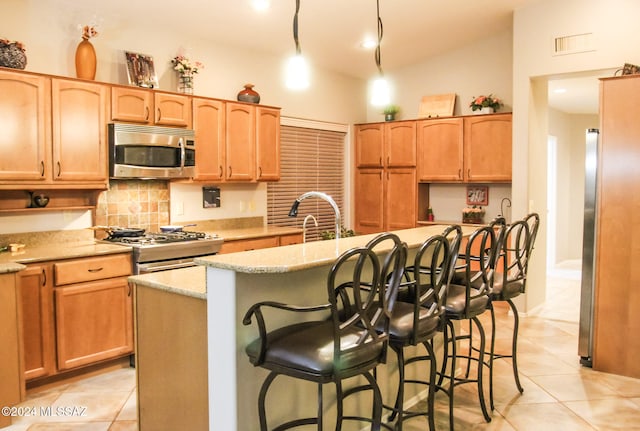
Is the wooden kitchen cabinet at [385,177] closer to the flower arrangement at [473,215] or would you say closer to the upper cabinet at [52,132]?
the flower arrangement at [473,215]

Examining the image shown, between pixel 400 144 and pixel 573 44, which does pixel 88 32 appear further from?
pixel 573 44

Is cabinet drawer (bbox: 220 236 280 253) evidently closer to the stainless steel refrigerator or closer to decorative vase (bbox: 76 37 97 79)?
decorative vase (bbox: 76 37 97 79)

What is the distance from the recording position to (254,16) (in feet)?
15.2

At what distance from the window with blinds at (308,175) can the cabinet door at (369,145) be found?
0.70 ft

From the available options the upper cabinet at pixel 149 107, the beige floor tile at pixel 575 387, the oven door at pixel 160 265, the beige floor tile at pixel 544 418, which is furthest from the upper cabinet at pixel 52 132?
the beige floor tile at pixel 575 387

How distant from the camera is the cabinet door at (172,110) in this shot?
13.8ft

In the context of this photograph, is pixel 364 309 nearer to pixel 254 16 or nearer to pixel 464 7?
pixel 254 16

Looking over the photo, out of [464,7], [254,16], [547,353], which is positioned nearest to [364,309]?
[547,353]

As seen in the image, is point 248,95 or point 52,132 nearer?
point 52,132

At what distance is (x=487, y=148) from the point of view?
570 cm

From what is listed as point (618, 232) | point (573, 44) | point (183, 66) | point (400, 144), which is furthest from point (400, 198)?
point (183, 66)

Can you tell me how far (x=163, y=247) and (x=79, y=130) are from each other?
3.39ft

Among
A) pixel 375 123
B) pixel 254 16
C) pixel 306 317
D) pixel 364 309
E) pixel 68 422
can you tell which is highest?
pixel 254 16

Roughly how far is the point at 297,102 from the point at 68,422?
13.4ft
